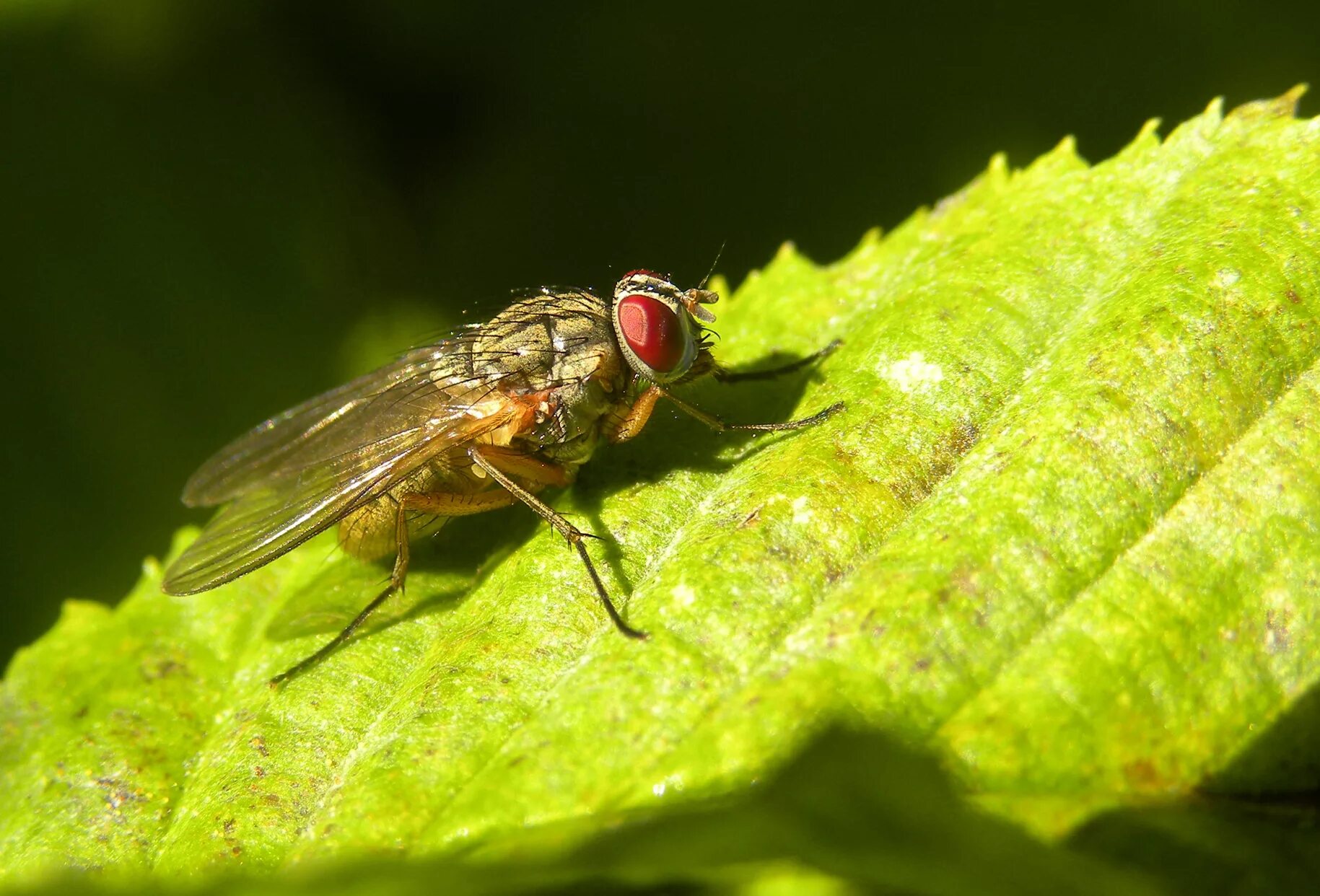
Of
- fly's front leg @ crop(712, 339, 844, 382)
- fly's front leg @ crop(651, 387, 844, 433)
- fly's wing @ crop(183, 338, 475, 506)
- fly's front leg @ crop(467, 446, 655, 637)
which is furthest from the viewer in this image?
fly's wing @ crop(183, 338, 475, 506)

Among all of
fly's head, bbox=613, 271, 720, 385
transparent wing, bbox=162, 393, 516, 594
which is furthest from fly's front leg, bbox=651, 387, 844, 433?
transparent wing, bbox=162, 393, 516, 594

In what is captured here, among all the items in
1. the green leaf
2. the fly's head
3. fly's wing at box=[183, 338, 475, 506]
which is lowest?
the green leaf

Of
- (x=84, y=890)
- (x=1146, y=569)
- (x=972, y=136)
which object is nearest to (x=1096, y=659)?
(x=1146, y=569)

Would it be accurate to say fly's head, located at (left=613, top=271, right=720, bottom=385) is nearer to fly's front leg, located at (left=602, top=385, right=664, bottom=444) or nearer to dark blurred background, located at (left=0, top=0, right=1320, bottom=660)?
fly's front leg, located at (left=602, top=385, right=664, bottom=444)

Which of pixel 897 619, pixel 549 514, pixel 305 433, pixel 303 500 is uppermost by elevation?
pixel 305 433

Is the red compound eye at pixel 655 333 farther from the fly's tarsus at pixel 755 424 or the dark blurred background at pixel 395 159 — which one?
the dark blurred background at pixel 395 159

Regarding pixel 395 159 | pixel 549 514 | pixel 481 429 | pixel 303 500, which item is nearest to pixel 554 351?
pixel 481 429

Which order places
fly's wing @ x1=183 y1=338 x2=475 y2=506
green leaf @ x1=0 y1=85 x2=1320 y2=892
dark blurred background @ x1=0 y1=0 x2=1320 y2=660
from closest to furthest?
green leaf @ x1=0 y1=85 x2=1320 y2=892 → fly's wing @ x1=183 y1=338 x2=475 y2=506 → dark blurred background @ x1=0 y1=0 x2=1320 y2=660

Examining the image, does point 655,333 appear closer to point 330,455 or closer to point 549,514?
point 549,514
